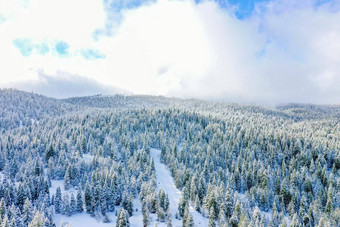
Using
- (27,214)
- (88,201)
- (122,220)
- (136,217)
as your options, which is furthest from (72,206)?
(136,217)

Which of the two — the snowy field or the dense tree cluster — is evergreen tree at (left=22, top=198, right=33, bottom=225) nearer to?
the dense tree cluster

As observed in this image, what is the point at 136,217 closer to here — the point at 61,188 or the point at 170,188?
the point at 170,188

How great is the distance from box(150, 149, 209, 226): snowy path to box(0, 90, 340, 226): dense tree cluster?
270cm

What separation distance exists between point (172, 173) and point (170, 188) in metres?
10.9

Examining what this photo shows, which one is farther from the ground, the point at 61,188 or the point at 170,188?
the point at 61,188

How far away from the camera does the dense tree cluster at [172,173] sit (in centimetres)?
8056

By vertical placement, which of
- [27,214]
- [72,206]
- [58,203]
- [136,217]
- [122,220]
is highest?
[27,214]

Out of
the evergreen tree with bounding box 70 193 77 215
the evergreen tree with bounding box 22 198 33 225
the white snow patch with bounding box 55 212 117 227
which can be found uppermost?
the evergreen tree with bounding box 22 198 33 225

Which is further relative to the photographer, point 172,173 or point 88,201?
point 172,173

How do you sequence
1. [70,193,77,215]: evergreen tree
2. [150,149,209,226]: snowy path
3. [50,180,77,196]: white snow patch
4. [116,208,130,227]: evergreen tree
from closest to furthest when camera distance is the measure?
[116,208,130,227]: evergreen tree < [70,193,77,215]: evergreen tree < [150,149,209,226]: snowy path < [50,180,77,196]: white snow patch

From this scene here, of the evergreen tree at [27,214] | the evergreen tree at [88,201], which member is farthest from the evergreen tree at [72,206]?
the evergreen tree at [27,214]

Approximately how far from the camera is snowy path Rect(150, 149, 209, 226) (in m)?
86.8

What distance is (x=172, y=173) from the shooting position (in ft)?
398

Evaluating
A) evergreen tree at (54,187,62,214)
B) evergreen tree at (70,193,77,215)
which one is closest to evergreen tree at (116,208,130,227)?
evergreen tree at (70,193,77,215)
